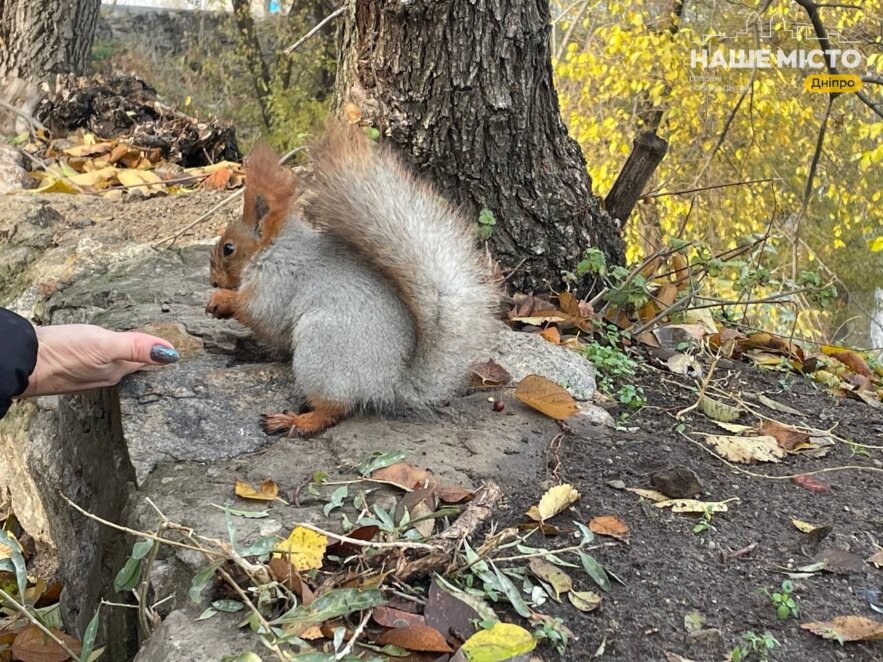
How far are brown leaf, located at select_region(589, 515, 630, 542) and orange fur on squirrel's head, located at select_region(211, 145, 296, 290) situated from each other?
0.99 meters

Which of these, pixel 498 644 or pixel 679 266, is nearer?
pixel 498 644

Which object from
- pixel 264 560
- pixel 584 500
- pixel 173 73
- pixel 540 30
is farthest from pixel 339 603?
pixel 173 73

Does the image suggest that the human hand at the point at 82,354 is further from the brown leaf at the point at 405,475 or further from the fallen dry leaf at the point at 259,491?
the brown leaf at the point at 405,475

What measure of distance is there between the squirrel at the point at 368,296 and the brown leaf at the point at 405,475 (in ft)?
0.89

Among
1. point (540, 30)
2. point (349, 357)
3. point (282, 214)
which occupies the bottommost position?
point (349, 357)

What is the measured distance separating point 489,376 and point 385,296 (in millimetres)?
389

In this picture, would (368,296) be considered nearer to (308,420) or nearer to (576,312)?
(308,420)

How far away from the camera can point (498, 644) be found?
112 cm

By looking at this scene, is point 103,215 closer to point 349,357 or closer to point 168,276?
point 168,276

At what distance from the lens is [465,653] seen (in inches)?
44.1

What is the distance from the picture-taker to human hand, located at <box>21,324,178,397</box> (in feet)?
5.57

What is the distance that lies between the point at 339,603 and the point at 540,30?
1.80 meters

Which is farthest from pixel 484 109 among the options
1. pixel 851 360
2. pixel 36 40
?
pixel 36 40

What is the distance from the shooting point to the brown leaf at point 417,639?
44.8 inches
